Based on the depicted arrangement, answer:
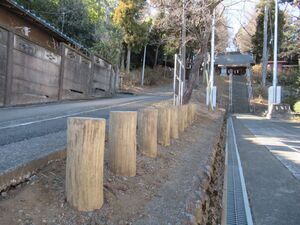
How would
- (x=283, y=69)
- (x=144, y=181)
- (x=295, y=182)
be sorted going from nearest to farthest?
1. (x=144, y=181)
2. (x=295, y=182)
3. (x=283, y=69)

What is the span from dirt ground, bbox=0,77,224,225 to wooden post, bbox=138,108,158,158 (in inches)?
6.1

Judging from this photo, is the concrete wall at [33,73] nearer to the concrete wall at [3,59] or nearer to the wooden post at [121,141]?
the concrete wall at [3,59]

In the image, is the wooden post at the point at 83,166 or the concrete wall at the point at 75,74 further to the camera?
the concrete wall at the point at 75,74

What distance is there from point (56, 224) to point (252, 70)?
173ft

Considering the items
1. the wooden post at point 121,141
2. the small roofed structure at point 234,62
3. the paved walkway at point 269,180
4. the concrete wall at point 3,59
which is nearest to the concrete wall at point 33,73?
the concrete wall at point 3,59

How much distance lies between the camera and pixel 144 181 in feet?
15.4

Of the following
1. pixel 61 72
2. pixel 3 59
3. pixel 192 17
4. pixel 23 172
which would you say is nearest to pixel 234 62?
pixel 192 17

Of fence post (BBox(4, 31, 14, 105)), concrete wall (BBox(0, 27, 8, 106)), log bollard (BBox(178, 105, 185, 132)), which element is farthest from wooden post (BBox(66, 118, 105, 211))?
fence post (BBox(4, 31, 14, 105))

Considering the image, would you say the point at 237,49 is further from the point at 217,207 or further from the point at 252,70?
the point at 217,207

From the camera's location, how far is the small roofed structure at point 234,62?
193 ft

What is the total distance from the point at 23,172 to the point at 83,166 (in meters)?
0.69

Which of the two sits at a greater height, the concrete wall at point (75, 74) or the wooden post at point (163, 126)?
the concrete wall at point (75, 74)

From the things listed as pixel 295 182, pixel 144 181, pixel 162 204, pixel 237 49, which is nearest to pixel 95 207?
pixel 162 204

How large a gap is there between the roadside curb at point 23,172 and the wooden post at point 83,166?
0.50 m
